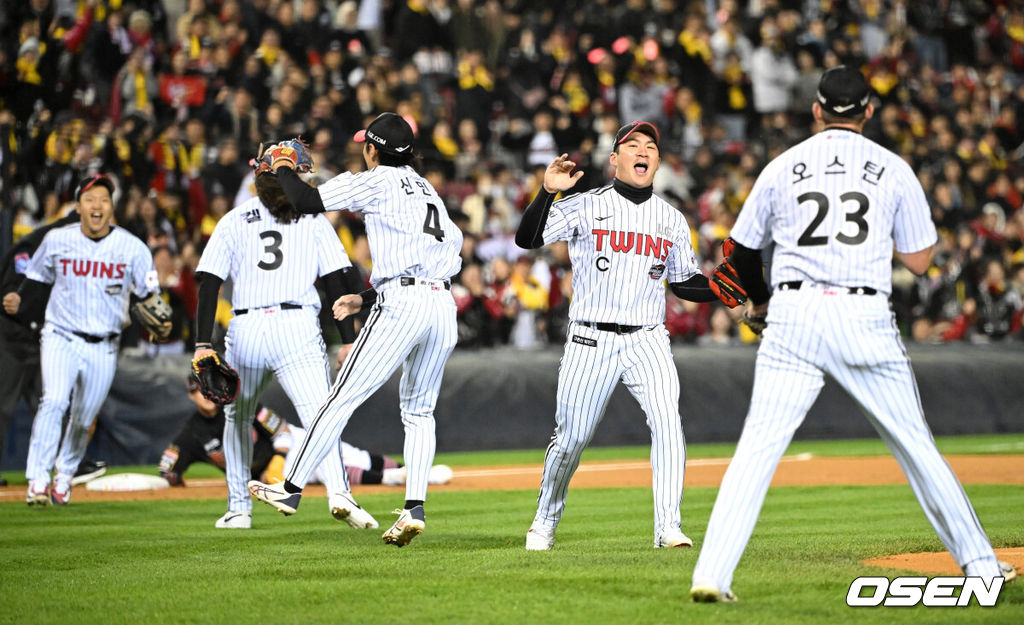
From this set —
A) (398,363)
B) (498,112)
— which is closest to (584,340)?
(398,363)

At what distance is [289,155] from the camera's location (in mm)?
7355

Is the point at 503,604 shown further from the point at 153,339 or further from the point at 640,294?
the point at 153,339

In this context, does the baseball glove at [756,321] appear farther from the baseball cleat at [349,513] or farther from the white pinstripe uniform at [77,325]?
the white pinstripe uniform at [77,325]

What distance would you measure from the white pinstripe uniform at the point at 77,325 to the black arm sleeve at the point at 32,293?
0.15 ft

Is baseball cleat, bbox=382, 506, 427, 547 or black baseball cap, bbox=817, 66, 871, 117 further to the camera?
baseball cleat, bbox=382, 506, 427, 547

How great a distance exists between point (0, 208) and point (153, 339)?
4375 mm

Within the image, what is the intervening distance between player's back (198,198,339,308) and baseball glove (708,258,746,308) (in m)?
3.22

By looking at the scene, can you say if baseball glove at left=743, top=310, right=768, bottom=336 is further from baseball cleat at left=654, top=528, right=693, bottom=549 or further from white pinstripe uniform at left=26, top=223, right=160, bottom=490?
white pinstripe uniform at left=26, top=223, right=160, bottom=490

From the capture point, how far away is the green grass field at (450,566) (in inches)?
201

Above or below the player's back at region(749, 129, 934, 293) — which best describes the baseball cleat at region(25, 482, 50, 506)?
below

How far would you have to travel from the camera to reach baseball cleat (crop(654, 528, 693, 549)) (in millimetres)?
6961

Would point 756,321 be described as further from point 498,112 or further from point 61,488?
point 498,112

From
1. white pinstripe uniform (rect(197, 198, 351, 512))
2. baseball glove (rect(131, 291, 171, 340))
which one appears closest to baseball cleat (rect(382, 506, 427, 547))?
white pinstripe uniform (rect(197, 198, 351, 512))

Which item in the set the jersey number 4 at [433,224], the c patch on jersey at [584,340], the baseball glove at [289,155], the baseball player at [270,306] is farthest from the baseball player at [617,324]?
the baseball player at [270,306]
